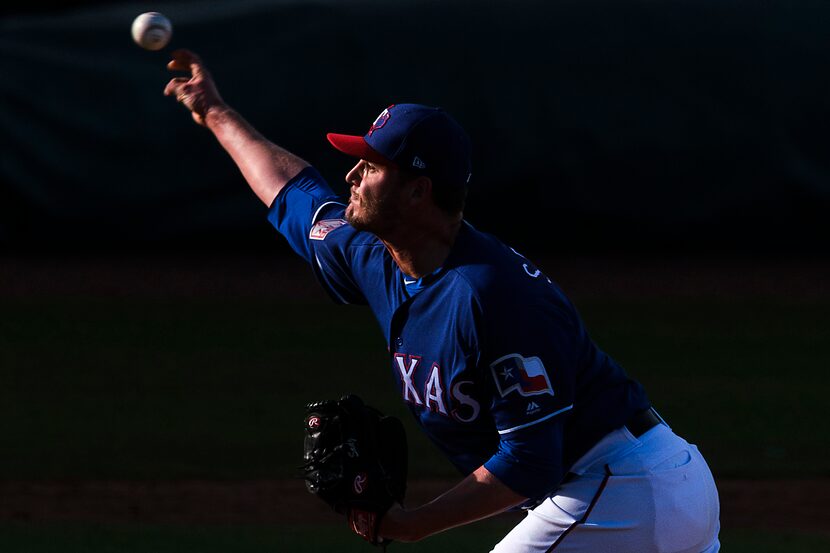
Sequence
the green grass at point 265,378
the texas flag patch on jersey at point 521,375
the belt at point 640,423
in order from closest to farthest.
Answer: the texas flag patch on jersey at point 521,375
the belt at point 640,423
the green grass at point 265,378

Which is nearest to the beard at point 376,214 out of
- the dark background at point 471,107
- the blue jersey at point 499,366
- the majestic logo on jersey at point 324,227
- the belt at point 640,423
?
the blue jersey at point 499,366

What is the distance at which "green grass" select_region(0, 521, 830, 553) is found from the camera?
6.36 m

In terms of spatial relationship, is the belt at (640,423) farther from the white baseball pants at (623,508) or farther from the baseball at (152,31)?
the baseball at (152,31)

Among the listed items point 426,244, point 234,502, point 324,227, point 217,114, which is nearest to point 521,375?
point 426,244

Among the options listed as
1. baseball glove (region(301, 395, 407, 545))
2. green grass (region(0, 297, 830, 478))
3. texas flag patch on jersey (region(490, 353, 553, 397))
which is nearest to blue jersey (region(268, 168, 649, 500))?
texas flag patch on jersey (region(490, 353, 553, 397))

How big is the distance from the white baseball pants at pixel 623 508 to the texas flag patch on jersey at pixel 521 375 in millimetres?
367

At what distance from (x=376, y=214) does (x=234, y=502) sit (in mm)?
3825

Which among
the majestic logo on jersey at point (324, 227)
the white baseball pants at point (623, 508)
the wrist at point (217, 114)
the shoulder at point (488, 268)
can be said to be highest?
the wrist at point (217, 114)

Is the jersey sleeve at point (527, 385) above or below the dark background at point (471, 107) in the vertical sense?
below

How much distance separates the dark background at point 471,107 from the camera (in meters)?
13.3

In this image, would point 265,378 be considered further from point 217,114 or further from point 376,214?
point 376,214

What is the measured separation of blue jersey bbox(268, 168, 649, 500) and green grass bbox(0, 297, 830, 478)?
4.02 meters

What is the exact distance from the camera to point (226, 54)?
13.5 meters

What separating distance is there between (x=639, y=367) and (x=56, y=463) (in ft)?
13.5
